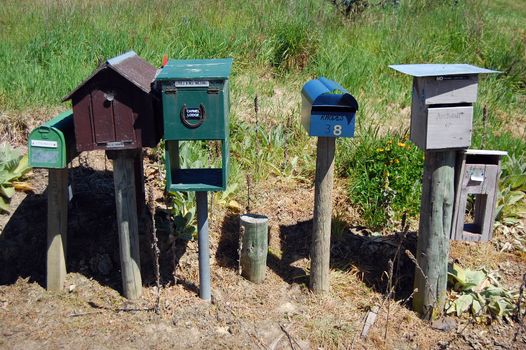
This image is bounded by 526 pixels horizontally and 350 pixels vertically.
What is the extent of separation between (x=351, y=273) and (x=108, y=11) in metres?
5.45

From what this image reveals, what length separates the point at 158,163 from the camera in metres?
5.45

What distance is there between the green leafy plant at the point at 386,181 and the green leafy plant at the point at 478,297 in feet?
2.63

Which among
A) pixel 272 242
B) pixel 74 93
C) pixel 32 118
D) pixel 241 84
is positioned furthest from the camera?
pixel 241 84

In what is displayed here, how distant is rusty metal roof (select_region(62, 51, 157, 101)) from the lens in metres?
3.68

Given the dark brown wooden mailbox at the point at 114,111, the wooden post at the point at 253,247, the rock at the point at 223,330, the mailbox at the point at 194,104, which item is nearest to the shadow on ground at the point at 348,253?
the wooden post at the point at 253,247

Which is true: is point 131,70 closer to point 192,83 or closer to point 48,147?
point 192,83

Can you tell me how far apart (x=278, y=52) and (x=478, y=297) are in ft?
13.9

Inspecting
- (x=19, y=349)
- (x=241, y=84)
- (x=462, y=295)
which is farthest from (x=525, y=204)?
(x=19, y=349)

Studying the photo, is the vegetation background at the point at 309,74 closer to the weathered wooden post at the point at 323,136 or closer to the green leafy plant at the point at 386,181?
the green leafy plant at the point at 386,181

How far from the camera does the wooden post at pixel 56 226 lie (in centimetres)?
418

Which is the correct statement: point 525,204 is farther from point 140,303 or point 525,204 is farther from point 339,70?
point 140,303

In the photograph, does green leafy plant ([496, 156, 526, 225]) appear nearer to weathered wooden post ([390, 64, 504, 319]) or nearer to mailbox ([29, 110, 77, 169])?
weathered wooden post ([390, 64, 504, 319])

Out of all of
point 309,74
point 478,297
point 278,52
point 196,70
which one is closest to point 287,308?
point 478,297

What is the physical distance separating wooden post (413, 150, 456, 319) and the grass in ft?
4.82
